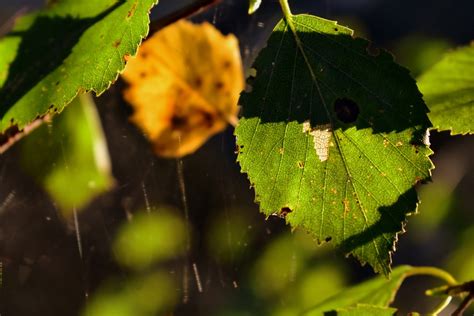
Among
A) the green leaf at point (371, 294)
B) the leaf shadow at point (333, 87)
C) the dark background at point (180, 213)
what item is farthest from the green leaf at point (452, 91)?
the dark background at point (180, 213)

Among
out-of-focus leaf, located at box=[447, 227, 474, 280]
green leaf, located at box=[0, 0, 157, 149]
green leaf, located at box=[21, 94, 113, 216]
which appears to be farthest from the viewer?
out-of-focus leaf, located at box=[447, 227, 474, 280]

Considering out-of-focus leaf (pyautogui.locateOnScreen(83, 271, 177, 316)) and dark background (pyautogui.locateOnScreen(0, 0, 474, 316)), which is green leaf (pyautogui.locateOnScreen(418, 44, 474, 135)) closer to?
dark background (pyautogui.locateOnScreen(0, 0, 474, 316))

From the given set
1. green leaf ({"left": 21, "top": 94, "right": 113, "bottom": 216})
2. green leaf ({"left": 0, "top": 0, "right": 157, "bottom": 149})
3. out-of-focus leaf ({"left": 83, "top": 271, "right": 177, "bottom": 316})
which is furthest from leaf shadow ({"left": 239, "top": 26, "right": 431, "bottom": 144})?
out-of-focus leaf ({"left": 83, "top": 271, "right": 177, "bottom": 316})

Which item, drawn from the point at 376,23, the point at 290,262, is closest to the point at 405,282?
the point at 290,262

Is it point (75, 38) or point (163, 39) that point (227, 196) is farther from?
point (75, 38)

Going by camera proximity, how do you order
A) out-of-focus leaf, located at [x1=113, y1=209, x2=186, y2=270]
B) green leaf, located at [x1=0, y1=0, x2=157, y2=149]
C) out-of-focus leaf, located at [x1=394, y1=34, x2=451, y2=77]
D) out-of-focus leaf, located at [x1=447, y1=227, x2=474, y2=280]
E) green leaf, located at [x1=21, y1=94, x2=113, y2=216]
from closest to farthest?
green leaf, located at [x1=0, y1=0, x2=157, y2=149] → green leaf, located at [x1=21, y1=94, x2=113, y2=216] → out-of-focus leaf, located at [x1=447, y1=227, x2=474, y2=280] → out-of-focus leaf, located at [x1=113, y1=209, x2=186, y2=270] → out-of-focus leaf, located at [x1=394, y1=34, x2=451, y2=77]

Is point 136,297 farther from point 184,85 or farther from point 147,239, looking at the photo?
point 184,85

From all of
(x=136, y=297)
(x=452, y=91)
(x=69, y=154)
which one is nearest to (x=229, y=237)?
(x=136, y=297)
